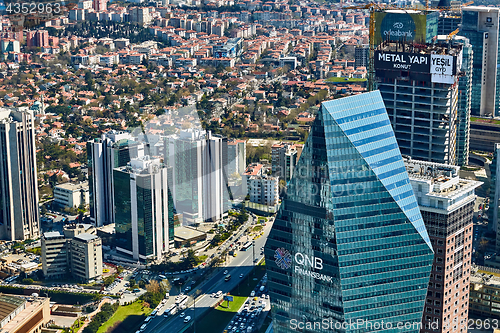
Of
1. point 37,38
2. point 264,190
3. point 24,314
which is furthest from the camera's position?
point 37,38

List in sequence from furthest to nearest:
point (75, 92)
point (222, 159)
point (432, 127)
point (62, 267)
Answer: point (75, 92)
point (222, 159)
point (62, 267)
point (432, 127)

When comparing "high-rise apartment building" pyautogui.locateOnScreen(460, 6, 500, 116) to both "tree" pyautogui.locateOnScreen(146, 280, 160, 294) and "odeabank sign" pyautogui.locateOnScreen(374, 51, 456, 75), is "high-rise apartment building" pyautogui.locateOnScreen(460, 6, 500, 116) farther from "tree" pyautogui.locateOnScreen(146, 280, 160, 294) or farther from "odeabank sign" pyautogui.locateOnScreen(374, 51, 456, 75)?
"tree" pyautogui.locateOnScreen(146, 280, 160, 294)

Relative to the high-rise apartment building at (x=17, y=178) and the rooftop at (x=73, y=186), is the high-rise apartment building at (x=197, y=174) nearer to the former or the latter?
the high-rise apartment building at (x=17, y=178)

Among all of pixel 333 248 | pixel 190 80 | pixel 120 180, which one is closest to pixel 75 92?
pixel 190 80

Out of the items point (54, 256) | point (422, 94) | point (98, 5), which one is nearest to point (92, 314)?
point (54, 256)

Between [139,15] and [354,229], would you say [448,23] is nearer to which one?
[354,229]

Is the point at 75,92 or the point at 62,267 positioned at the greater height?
the point at 75,92

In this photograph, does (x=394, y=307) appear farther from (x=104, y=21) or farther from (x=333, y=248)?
(x=104, y=21)
